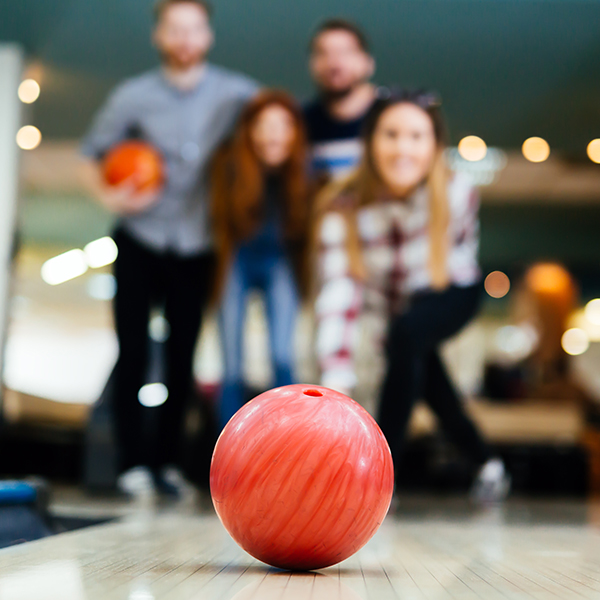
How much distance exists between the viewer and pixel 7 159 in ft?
12.9

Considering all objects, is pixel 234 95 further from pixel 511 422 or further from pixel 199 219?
pixel 511 422

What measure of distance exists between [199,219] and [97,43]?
177cm

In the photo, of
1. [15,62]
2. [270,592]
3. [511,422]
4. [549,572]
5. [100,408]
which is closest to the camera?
[270,592]

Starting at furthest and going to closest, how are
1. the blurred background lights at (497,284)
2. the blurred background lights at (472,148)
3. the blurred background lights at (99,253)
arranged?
1. the blurred background lights at (497,284)
2. the blurred background lights at (99,253)
3. the blurred background lights at (472,148)

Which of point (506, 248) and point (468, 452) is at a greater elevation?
point (506, 248)

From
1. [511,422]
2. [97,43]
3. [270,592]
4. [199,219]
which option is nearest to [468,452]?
[199,219]

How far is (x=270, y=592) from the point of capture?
0.92 metres

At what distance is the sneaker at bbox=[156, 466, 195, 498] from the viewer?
9.08 ft

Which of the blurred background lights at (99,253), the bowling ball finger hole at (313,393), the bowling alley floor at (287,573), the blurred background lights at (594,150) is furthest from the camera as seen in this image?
the blurred background lights at (99,253)

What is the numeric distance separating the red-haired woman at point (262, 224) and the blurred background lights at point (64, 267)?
710 cm

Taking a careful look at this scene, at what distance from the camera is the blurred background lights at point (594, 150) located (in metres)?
5.59

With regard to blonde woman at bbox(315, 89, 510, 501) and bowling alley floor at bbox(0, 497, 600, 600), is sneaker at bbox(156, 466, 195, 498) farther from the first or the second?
bowling alley floor at bbox(0, 497, 600, 600)

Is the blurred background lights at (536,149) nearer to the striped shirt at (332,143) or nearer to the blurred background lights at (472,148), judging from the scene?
the blurred background lights at (472,148)

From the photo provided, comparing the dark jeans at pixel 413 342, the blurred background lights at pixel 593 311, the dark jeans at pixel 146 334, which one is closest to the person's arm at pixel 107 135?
the dark jeans at pixel 146 334
